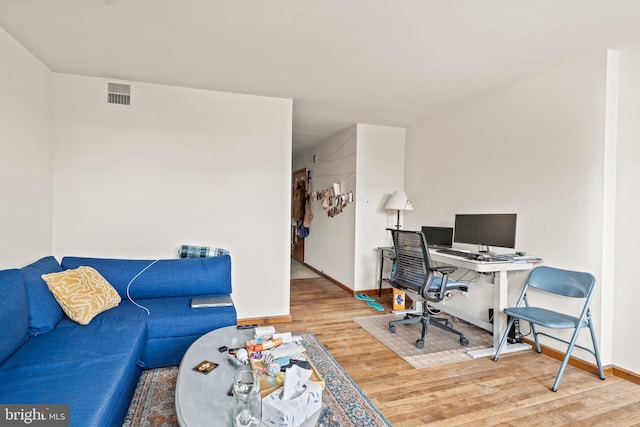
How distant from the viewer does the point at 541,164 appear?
9.42ft

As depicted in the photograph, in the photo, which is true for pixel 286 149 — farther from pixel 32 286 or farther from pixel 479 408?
pixel 479 408

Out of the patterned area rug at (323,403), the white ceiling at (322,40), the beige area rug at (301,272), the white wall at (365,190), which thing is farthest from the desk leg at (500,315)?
the beige area rug at (301,272)

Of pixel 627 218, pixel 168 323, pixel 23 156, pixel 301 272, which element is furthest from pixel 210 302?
pixel 301 272

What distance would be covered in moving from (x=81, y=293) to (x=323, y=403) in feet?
6.07

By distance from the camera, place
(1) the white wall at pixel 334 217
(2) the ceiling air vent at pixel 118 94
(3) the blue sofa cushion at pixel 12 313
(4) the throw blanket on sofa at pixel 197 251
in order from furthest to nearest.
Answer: (1) the white wall at pixel 334 217 < (4) the throw blanket on sofa at pixel 197 251 < (2) the ceiling air vent at pixel 118 94 < (3) the blue sofa cushion at pixel 12 313

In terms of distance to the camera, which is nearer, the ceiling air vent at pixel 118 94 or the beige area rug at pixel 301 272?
the ceiling air vent at pixel 118 94

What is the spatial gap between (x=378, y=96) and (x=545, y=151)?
1.69 meters

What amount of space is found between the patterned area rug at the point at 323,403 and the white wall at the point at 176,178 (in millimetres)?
1310

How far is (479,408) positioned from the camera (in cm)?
201

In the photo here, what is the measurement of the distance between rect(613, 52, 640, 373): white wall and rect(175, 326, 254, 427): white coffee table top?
9.33 feet

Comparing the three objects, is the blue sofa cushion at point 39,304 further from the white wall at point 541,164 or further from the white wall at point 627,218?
the white wall at point 627,218

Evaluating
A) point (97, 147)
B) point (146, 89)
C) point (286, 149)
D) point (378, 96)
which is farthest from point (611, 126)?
point (97, 147)

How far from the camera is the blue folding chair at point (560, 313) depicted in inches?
91.4

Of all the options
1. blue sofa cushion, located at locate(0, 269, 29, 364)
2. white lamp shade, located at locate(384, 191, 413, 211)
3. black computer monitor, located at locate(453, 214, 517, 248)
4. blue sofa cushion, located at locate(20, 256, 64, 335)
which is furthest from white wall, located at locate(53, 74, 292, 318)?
black computer monitor, located at locate(453, 214, 517, 248)
